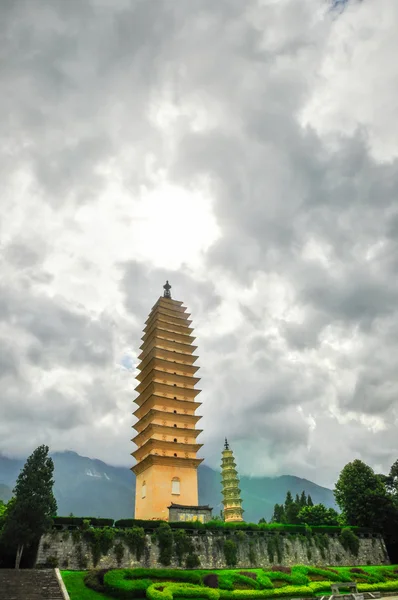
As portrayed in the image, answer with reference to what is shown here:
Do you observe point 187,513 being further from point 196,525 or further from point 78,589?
point 78,589

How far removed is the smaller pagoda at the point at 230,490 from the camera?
66312mm

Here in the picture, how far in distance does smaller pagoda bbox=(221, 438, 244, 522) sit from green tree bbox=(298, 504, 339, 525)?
52.3ft

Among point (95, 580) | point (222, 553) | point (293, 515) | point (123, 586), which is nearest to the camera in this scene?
point (123, 586)

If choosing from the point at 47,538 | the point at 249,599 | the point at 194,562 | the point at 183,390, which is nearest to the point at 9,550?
the point at 47,538

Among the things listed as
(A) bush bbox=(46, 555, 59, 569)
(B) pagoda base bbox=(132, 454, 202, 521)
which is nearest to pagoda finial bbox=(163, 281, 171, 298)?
(B) pagoda base bbox=(132, 454, 202, 521)

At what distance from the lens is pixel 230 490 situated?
6800 cm

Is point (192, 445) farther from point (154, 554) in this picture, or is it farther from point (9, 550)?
point (9, 550)

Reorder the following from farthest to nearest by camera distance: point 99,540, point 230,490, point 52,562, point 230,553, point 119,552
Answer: point 230,490 → point 230,553 → point 119,552 → point 99,540 → point 52,562

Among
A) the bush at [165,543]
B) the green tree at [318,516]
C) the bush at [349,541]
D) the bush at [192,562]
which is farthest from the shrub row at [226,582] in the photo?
the green tree at [318,516]

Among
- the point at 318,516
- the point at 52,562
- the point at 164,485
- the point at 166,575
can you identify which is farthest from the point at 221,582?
the point at 318,516

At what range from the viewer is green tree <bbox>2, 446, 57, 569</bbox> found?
26.7m

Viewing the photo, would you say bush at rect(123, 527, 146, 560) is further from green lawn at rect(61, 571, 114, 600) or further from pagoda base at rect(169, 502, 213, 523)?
pagoda base at rect(169, 502, 213, 523)

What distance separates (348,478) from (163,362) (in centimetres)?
2543

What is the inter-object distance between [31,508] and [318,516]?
36.6 m
